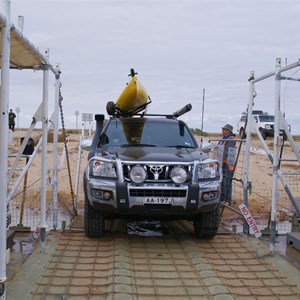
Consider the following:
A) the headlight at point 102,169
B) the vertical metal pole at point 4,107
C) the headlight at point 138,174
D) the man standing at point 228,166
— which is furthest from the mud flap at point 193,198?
the vertical metal pole at point 4,107

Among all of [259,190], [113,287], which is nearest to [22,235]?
[113,287]

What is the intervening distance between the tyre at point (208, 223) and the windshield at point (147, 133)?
1.29m

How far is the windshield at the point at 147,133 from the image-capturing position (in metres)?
7.64

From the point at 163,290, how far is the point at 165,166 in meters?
2.12

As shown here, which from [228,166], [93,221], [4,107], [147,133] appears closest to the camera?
[4,107]

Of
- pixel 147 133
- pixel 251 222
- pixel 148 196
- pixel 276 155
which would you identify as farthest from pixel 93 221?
pixel 276 155

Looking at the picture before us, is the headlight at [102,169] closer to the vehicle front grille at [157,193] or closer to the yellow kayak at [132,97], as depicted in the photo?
the vehicle front grille at [157,193]

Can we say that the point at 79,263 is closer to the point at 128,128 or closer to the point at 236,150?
the point at 128,128

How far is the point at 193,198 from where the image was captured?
6465mm

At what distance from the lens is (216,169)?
6.93 metres

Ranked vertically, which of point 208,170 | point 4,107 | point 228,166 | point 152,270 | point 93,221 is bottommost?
point 152,270

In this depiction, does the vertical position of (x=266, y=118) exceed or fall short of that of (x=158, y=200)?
it exceeds it

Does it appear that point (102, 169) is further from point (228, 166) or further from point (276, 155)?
point (228, 166)

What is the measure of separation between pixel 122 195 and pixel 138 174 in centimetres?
35
